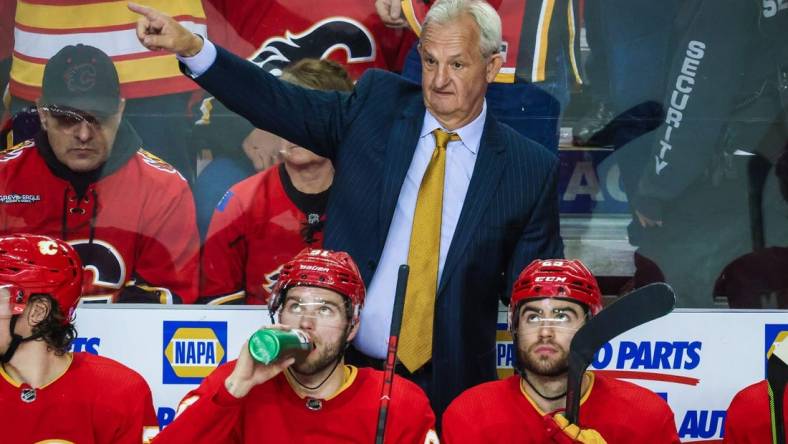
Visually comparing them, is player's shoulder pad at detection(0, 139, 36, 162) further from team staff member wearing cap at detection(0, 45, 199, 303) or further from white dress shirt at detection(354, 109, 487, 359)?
white dress shirt at detection(354, 109, 487, 359)

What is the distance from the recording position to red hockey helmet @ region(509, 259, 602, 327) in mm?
3234

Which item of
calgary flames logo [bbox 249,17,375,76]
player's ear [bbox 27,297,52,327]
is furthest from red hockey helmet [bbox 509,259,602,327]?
calgary flames logo [bbox 249,17,375,76]

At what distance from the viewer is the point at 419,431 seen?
3.16 metres

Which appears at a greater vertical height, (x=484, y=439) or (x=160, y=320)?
(x=160, y=320)

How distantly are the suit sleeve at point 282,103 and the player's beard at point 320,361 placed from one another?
68 centimetres

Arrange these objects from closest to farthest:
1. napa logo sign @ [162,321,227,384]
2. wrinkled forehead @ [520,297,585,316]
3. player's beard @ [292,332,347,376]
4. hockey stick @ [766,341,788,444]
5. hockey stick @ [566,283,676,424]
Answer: hockey stick @ [566,283,676,424], hockey stick @ [766,341,788,444], player's beard @ [292,332,347,376], wrinkled forehead @ [520,297,585,316], napa logo sign @ [162,321,227,384]

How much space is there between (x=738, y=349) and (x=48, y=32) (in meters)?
2.36

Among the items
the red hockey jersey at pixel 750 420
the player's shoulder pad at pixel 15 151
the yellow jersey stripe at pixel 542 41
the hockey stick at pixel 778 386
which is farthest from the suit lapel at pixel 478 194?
the player's shoulder pad at pixel 15 151

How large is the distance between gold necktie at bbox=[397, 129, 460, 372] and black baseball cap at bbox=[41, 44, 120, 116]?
3.81 feet

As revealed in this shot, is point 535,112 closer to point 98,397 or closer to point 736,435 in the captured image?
point 736,435

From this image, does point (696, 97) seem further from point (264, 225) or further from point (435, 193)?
point (264, 225)

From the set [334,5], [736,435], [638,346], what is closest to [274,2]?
[334,5]

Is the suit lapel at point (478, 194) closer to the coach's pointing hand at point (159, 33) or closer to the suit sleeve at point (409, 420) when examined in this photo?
the suit sleeve at point (409, 420)

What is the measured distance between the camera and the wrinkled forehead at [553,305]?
3.23 meters
